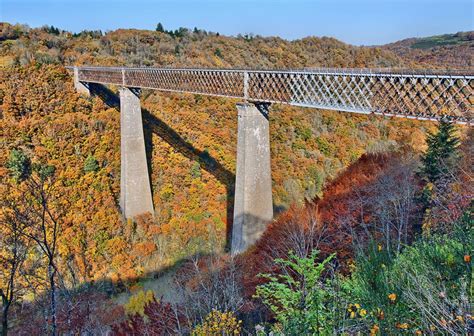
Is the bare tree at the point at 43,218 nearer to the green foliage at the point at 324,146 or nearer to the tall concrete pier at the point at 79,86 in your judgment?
the tall concrete pier at the point at 79,86

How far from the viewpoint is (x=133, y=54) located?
4219cm

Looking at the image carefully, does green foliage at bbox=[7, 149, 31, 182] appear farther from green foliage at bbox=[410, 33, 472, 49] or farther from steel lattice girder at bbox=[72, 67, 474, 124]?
green foliage at bbox=[410, 33, 472, 49]

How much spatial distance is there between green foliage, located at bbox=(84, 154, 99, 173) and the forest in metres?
0.08

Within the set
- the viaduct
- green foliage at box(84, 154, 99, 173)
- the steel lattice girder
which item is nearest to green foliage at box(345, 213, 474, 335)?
the steel lattice girder

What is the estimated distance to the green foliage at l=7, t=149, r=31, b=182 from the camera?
22875 mm

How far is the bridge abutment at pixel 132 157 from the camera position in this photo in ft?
78.6

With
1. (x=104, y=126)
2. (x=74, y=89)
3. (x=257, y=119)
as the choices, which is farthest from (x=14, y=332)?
(x=74, y=89)

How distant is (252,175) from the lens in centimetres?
1631

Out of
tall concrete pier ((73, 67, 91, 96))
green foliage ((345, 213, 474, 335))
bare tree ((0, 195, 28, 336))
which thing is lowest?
bare tree ((0, 195, 28, 336))

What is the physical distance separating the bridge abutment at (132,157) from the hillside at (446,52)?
33514mm

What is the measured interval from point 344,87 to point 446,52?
4781 cm

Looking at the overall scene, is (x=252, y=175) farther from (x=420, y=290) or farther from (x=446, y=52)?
(x=446, y=52)

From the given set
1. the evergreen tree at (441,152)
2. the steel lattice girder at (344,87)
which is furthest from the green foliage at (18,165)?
the evergreen tree at (441,152)

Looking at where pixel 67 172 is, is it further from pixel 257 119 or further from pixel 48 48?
pixel 48 48
